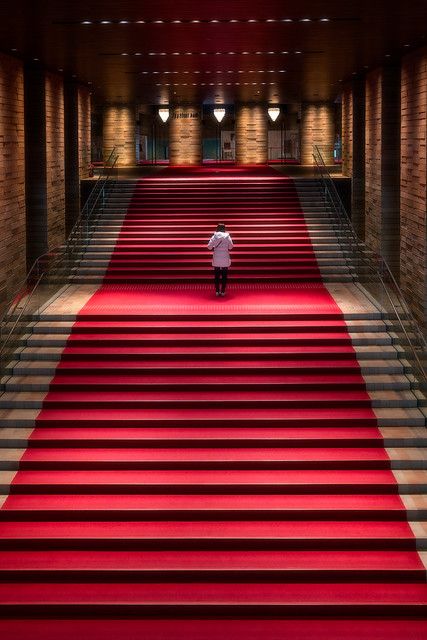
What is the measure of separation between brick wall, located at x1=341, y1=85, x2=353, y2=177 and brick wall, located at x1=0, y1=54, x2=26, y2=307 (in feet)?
34.5

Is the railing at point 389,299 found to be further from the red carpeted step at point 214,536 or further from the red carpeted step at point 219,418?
the red carpeted step at point 214,536

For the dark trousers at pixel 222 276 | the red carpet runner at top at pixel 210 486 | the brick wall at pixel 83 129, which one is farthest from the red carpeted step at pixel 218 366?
the brick wall at pixel 83 129

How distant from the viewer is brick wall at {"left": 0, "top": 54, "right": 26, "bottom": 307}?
49.5ft

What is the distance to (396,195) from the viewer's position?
60.4ft

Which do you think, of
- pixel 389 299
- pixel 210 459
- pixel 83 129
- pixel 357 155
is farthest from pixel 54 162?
pixel 210 459

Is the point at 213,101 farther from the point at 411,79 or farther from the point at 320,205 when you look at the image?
the point at 411,79

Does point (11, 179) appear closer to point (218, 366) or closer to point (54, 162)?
point (54, 162)

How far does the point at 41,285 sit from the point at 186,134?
809 inches

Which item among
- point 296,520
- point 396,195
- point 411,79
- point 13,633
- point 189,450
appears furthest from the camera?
point 396,195

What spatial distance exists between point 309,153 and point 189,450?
23.5m

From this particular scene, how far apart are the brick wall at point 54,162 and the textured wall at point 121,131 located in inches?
452

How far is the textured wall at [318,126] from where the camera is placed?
107 feet

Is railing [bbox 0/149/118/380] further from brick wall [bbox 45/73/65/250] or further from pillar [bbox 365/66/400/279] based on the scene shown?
pillar [bbox 365/66/400/279]

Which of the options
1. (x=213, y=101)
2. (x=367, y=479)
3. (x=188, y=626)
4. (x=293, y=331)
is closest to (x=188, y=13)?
(x=293, y=331)
